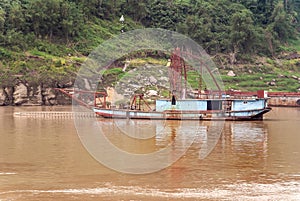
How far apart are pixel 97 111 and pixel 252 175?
80.0 ft

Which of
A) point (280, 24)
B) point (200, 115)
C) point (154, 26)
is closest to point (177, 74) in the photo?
point (200, 115)

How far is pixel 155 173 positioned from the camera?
20.0 meters

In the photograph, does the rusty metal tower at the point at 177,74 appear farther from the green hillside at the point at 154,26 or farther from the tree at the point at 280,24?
the tree at the point at 280,24

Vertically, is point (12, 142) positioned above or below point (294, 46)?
below

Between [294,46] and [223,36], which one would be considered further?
[294,46]

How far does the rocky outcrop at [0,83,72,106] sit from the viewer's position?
52750mm

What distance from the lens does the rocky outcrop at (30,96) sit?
173ft

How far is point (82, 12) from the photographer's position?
232ft

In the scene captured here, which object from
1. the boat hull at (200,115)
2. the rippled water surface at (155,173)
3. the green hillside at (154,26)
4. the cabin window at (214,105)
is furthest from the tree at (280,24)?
the rippled water surface at (155,173)

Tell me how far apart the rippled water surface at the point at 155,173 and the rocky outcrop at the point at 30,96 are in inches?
827

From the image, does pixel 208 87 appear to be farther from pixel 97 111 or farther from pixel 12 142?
pixel 12 142

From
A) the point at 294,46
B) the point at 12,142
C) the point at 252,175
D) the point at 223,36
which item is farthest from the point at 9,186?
the point at 294,46

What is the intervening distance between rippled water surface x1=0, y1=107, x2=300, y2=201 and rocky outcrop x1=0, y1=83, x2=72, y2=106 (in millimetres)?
20998

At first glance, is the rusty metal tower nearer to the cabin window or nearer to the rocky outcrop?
the cabin window
